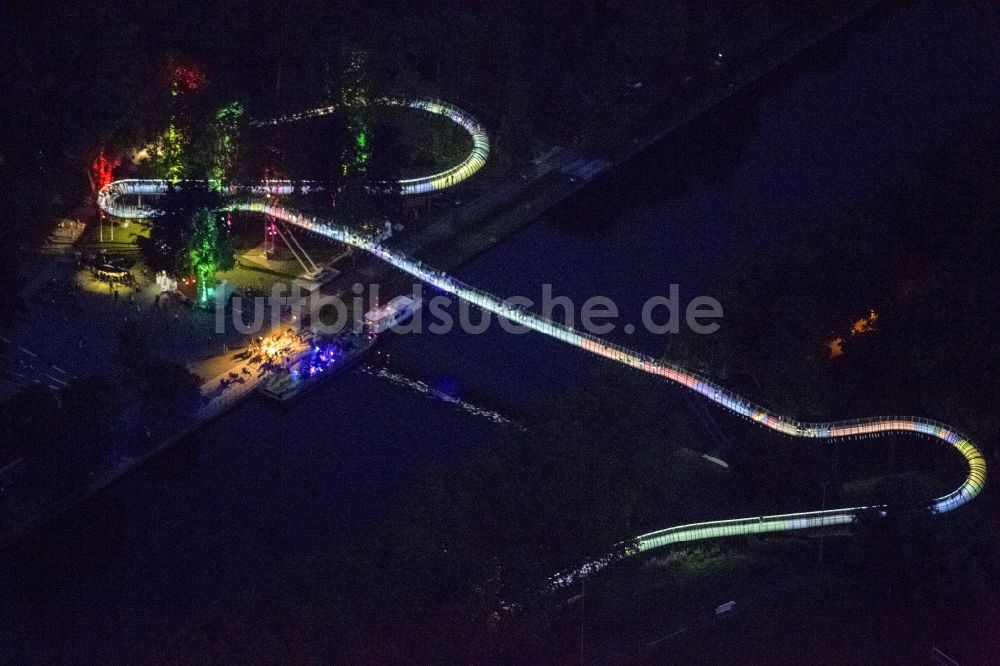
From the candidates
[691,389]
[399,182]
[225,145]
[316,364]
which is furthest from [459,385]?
[225,145]

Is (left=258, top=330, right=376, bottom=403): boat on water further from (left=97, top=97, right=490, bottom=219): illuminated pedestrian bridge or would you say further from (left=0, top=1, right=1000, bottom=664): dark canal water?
(left=97, top=97, right=490, bottom=219): illuminated pedestrian bridge

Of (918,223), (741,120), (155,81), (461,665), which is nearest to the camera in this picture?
(461,665)

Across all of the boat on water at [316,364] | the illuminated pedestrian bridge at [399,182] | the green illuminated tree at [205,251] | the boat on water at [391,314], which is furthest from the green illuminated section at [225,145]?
the boat on water at [316,364]

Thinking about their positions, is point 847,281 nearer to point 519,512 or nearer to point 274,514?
point 519,512

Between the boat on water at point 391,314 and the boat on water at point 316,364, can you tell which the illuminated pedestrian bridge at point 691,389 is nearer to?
the boat on water at point 391,314

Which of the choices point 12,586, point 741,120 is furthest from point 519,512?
point 741,120

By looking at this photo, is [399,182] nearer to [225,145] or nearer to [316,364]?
[225,145]
